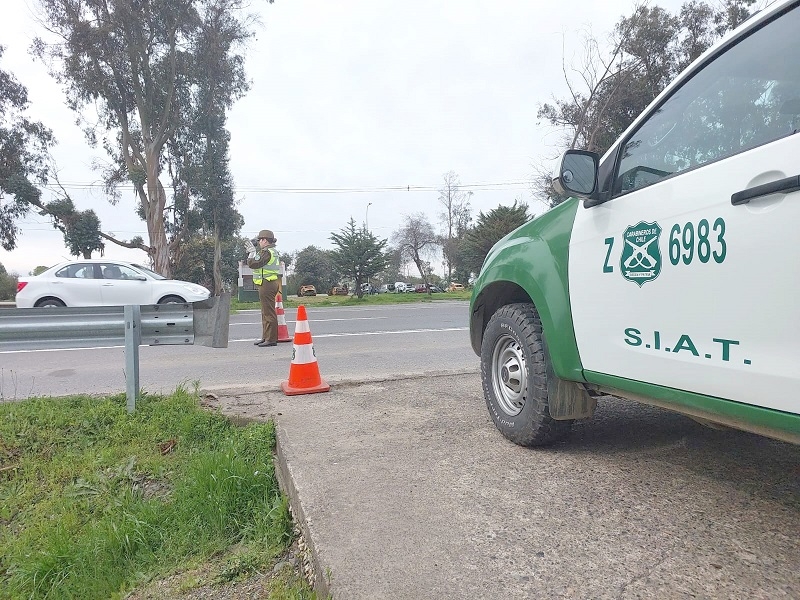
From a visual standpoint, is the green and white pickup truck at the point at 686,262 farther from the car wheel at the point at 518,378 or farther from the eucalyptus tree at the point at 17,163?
the eucalyptus tree at the point at 17,163

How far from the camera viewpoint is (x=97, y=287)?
41.0 feet

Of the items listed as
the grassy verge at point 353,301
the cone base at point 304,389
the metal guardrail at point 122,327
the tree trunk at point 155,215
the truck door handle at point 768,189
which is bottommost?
the cone base at point 304,389

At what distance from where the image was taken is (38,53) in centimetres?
2527

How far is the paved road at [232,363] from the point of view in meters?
5.47

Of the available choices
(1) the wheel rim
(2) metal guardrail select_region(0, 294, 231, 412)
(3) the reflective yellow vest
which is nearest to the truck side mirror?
(1) the wheel rim

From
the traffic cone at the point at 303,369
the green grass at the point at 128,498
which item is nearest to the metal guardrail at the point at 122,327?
the green grass at the point at 128,498

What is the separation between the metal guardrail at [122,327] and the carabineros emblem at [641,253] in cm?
284

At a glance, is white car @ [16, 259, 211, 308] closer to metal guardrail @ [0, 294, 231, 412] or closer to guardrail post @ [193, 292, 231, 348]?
metal guardrail @ [0, 294, 231, 412]

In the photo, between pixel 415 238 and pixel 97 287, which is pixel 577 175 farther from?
pixel 415 238

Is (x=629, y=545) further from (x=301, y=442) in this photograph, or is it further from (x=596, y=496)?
(x=301, y=442)

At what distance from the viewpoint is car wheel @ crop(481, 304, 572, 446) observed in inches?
105

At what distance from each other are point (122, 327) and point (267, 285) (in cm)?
418

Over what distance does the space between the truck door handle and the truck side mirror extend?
0.75 m

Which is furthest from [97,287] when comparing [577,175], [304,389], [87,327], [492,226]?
[492,226]
